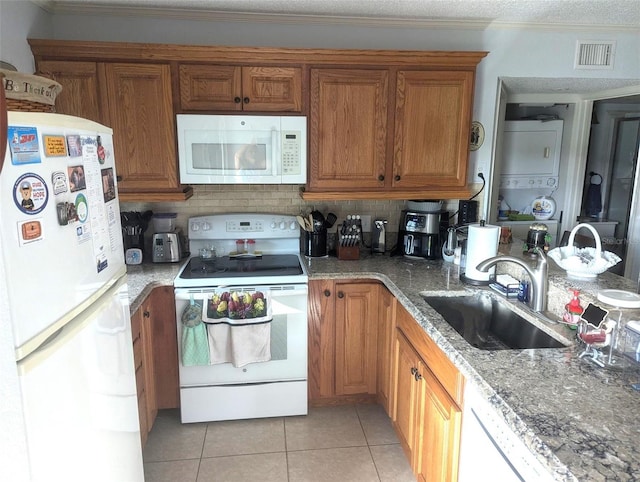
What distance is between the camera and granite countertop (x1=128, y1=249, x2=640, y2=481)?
3.21 ft

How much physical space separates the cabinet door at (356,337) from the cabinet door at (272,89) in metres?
1.09

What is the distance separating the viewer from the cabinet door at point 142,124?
8.09 ft

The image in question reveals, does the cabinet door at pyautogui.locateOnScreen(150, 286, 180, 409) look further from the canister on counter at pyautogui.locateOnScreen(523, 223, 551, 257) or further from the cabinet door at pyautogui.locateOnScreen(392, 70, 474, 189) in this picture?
the canister on counter at pyautogui.locateOnScreen(523, 223, 551, 257)

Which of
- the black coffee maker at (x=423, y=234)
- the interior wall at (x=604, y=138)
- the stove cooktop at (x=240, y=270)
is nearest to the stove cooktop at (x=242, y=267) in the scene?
the stove cooktop at (x=240, y=270)

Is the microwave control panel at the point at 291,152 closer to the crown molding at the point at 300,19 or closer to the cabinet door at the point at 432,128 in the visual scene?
the cabinet door at the point at 432,128

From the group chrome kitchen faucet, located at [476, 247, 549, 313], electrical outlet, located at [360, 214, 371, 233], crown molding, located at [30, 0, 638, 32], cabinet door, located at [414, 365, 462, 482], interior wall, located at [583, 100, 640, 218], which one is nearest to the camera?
cabinet door, located at [414, 365, 462, 482]

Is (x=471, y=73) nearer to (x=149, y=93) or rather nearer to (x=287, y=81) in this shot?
(x=287, y=81)

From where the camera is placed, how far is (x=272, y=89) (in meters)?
2.57

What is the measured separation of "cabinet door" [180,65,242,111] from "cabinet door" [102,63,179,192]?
9 cm

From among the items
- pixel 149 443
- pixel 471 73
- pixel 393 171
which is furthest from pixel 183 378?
pixel 471 73

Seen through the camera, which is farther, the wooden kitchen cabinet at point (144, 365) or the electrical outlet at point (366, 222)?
the electrical outlet at point (366, 222)

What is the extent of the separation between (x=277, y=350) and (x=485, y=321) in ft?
3.76

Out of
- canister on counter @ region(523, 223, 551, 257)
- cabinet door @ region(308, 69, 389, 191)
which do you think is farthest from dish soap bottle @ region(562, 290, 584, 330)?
cabinet door @ region(308, 69, 389, 191)

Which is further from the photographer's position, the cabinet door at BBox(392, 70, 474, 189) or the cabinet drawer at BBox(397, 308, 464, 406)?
the cabinet door at BBox(392, 70, 474, 189)
